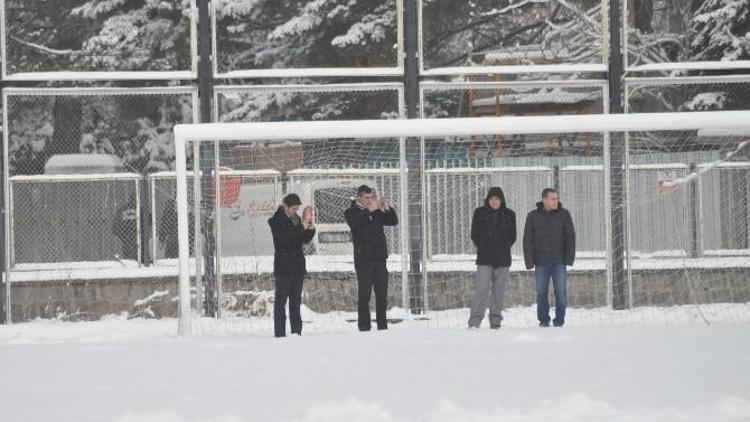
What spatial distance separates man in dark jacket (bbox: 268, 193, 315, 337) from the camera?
12.1 m

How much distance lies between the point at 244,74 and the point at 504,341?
16.6 feet

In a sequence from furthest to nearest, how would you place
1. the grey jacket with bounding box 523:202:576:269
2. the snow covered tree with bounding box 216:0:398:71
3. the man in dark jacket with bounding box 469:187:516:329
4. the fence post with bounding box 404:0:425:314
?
the snow covered tree with bounding box 216:0:398:71, the fence post with bounding box 404:0:425:314, the grey jacket with bounding box 523:202:576:269, the man in dark jacket with bounding box 469:187:516:329

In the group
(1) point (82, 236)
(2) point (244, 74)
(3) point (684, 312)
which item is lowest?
(3) point (684, 312)

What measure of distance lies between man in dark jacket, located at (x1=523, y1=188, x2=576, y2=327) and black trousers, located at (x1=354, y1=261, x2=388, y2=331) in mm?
1591

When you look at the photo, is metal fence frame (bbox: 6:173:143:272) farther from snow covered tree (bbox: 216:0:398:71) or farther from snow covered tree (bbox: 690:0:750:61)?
snow covered tree (bbox: 690:0:750:61)

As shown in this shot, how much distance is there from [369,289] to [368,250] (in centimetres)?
39

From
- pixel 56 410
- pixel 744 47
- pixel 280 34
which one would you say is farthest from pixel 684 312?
pixel 280 34

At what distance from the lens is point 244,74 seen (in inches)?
553

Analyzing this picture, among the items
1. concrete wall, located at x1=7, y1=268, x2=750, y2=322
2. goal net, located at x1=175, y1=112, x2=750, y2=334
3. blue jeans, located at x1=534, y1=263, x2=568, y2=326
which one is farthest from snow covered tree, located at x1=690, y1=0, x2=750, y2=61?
blue jeans, located at x1=534, y1=263, x2=568, y2=326

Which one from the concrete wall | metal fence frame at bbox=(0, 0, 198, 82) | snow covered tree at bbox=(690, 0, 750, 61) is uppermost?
snow covered tree at bbox=(690, 0, 750, 61)

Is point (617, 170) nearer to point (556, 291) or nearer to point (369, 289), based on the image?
point (556, 291)

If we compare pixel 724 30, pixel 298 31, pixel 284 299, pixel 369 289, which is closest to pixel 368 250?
pixel 369 289

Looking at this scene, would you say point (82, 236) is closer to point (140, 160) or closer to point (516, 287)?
point (516, 287)

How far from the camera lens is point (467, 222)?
15305mm
